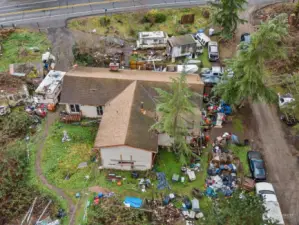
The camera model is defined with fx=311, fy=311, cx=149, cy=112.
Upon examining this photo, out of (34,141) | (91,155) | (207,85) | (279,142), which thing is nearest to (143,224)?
(91,155)

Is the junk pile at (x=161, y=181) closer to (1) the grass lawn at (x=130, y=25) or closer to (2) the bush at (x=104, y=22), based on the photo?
(1) the grass lawn at (x=130, y=25)

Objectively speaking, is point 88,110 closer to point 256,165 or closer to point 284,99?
point 256,165

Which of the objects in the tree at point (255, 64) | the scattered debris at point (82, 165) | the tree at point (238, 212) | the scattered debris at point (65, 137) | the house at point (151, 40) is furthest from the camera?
the house at point (151, 40)

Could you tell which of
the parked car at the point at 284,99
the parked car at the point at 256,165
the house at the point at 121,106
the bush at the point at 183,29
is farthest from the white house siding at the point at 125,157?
the bush at the point at 183,29

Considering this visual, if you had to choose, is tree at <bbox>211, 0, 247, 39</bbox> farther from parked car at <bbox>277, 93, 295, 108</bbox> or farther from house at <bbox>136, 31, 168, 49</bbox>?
parked car at <bbox>277, 93, 295, 108</bbox>

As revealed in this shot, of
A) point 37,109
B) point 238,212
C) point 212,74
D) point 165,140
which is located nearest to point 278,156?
point 165,140
